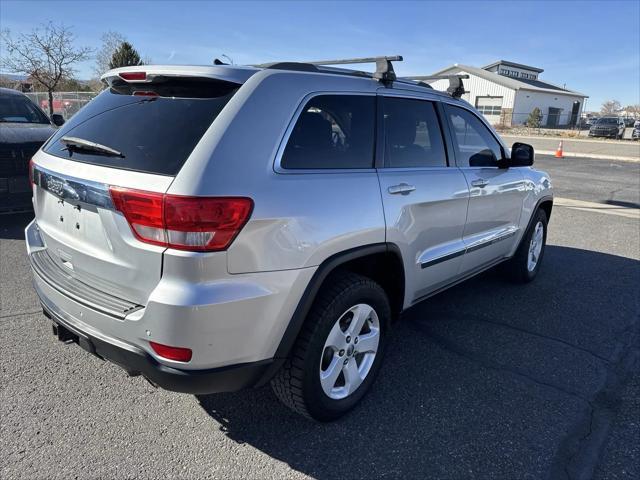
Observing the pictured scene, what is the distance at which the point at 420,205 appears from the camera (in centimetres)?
311

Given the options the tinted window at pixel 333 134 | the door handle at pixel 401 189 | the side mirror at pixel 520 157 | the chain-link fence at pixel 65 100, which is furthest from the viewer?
the chain-link fence at pixel 65 100

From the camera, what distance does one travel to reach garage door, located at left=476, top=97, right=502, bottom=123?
54.2 meters

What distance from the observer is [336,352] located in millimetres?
2686

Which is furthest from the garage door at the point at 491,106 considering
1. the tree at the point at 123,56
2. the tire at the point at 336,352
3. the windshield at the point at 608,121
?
the tire at the point at 336,352

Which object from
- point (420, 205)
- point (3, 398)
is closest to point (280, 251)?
point (420, 205)

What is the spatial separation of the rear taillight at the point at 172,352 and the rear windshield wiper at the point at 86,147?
2.95 feet

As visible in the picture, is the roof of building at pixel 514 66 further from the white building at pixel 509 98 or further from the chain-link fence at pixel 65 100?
the chain-link fence at pixel 65 100

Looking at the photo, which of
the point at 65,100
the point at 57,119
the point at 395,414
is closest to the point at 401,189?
the point at 395,414

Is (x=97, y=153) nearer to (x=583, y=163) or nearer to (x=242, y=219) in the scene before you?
(x=242, y=219)

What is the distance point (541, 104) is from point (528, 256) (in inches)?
2353

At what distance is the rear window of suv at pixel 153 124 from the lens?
7.13 feet

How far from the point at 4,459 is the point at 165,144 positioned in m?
1.73

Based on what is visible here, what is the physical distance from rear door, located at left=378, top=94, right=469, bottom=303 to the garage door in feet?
179

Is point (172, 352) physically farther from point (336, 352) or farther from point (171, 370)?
point (336, 352)
